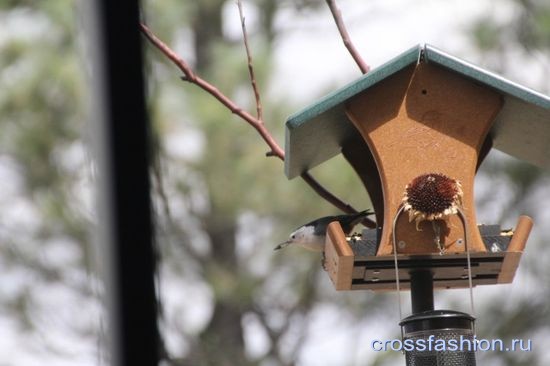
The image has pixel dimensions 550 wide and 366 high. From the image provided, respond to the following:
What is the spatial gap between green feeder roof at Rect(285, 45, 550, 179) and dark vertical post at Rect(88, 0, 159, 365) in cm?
73

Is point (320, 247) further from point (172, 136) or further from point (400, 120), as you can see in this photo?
point (172, 136)

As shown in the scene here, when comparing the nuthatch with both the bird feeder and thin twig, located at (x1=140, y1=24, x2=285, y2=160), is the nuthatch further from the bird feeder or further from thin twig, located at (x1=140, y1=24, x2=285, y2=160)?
thin twig, located at (x1=140, y1=24, x2=285, y2=160)

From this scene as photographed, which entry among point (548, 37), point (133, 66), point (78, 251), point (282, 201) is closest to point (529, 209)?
point (548, 37)

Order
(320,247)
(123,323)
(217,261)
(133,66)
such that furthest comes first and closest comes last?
(217,261) < (320,247) < (133,66) < (123,323)

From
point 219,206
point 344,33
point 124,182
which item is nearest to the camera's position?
point 124,182

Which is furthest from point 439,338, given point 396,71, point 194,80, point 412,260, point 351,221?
point 194,80

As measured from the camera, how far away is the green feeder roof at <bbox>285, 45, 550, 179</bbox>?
5.25ft

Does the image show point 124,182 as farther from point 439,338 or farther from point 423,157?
point 423,157

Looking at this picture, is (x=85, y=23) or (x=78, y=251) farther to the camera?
(x=78, y=251)

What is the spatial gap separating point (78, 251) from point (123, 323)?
4046mm

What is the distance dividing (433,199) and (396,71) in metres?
0.23

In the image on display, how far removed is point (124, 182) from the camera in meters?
0.85

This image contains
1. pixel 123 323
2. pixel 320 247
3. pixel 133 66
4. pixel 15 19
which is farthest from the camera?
pixel 15 19

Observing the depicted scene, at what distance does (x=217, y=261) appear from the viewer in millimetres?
5141
